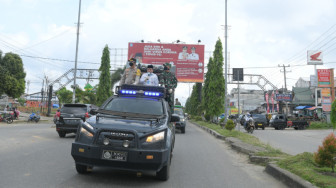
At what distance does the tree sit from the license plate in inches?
1204

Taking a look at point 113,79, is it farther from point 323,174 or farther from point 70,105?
point 323,174

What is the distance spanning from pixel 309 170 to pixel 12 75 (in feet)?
107

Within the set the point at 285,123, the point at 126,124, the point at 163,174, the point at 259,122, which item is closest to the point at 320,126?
the point at 285,123

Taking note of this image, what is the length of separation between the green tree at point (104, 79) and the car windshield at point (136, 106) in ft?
101

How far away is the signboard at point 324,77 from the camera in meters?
33.0

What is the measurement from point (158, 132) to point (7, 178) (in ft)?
8.72

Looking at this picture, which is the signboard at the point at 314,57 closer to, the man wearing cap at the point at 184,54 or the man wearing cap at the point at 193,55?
the man wearing cap at the point at 193,55

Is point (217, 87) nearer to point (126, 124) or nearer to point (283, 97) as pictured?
point (283, 97)

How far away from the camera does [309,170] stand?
209 inches

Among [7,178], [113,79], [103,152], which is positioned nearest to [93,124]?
[103,152]

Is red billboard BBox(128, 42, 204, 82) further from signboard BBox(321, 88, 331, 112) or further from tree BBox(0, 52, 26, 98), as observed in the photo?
signboard BBox(321, 88, 331, 112)

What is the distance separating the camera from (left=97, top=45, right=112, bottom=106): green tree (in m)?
36.1

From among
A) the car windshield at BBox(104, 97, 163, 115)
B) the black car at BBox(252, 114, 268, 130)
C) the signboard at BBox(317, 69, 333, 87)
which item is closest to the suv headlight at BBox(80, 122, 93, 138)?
the car windshield at BBox(104, 97, 163, 115)

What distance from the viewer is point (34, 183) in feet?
14.8
